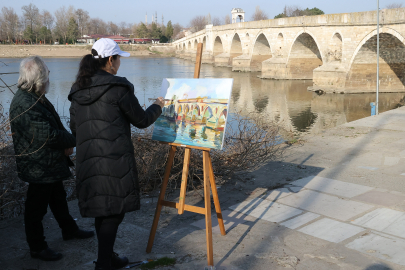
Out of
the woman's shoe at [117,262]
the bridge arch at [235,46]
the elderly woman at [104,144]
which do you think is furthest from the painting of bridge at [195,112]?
the bridge arch at [235,46]

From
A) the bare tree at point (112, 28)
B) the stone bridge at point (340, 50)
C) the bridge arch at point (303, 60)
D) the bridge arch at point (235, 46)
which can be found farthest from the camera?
the bare tree at point (112, 28)

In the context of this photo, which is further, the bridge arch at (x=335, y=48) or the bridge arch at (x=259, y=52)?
the bridge arch at (x=259, y=52)

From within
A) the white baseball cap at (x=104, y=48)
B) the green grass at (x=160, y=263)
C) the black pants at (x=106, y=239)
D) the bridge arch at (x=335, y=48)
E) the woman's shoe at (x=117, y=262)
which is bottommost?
the green grass at (x=160, y=263)

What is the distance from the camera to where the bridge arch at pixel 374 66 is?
1953 cm

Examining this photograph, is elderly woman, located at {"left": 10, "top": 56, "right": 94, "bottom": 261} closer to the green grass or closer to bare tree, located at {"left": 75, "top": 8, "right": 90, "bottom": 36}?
the green grass

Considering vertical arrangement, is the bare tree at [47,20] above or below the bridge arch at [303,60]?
above

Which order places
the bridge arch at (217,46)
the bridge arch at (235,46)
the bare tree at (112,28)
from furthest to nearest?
1. the bare tree at (112,28)
2. the bridge arch at (217,46)
3. the bridge arch at (235,46)

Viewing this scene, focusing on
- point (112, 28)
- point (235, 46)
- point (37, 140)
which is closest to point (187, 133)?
point (37, 140)

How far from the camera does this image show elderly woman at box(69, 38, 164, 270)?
2371 millimetres

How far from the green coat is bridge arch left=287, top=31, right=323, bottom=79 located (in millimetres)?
26390

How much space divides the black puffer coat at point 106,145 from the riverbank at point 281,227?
0.63 metres

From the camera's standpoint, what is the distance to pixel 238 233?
3.27 meters

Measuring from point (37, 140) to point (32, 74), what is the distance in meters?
0.44

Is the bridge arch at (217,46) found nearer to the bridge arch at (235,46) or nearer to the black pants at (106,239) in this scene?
the bridge arch at (235,46)
